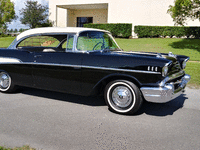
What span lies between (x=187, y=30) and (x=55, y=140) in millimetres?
19269

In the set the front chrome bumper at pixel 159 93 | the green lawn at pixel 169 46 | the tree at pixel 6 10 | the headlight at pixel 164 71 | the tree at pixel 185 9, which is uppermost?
the tree at pixel 6 10

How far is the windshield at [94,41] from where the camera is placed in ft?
15.3

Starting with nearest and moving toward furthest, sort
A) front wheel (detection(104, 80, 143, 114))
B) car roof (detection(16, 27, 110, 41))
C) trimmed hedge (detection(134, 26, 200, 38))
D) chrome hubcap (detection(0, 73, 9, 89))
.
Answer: front wheel (detection(104, 80, 143, 114)) < car roof (detection(16, 27, 110, 41)) < chrome hubcap (detection(0, 73, 9, 89)) < trimmed hedge (detection(134, 26, 200, 38))

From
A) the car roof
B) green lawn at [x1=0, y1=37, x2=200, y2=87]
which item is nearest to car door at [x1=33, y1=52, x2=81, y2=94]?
the car roof

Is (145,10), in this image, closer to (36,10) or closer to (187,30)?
(187,30)

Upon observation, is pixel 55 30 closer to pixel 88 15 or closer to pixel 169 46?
pixel 169 46

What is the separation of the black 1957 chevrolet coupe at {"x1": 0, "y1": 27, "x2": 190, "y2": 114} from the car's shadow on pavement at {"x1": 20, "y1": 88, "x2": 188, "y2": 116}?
440 mm

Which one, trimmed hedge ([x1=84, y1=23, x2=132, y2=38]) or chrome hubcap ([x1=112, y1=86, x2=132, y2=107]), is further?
trimmed hedge ([x1=84, y1=23, x2=132, y2=38])

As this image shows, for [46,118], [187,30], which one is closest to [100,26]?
[187,30]

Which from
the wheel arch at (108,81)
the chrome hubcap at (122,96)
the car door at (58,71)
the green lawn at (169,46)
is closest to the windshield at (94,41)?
the car door at (58,71)

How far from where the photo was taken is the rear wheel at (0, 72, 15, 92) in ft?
17.9

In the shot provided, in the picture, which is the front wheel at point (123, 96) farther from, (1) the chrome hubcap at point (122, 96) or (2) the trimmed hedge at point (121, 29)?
(2) the trimmed hedge at point (121, 29)

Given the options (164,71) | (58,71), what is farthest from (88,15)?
(164,71)

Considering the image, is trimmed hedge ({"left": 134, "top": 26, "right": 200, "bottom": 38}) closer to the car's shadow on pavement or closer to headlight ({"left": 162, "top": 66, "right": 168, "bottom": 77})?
the car's shadow on pavement
